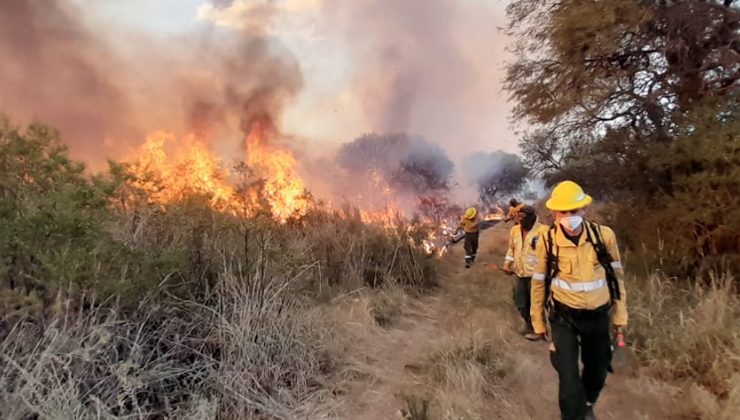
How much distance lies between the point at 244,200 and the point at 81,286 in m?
4.18

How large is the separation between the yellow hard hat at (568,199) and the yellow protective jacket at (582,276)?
192mm

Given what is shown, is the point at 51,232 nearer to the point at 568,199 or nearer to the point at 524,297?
the point at 568,199

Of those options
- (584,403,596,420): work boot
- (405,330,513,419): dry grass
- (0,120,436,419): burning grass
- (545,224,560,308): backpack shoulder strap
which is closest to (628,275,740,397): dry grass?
(584,403,596,420): work boot

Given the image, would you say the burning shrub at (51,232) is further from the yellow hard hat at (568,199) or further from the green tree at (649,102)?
the green tree at (649,102)

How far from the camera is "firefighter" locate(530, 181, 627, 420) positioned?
3.50 metres

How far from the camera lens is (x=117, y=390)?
11.6ft

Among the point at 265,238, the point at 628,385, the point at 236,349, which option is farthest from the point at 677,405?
the point at 265,238

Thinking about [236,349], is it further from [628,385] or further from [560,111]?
[560,111]

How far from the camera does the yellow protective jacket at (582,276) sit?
3.49 m

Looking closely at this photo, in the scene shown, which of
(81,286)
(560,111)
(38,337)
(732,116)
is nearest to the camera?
(38,337)

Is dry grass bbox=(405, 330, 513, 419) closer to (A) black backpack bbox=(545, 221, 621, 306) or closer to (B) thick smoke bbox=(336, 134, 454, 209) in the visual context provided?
(A) black backpack bbox=(545, 221, 621, 306)

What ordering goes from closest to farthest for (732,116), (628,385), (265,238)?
1. (628,385)
2. (265,238)
3. (732,116)

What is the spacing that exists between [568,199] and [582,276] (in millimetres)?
595

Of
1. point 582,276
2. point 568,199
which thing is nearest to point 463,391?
point 582,276
